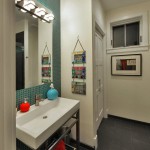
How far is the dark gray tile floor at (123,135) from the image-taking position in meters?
1.83

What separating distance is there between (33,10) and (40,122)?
1.44 m

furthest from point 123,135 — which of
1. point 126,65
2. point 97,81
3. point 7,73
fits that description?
point 7,73

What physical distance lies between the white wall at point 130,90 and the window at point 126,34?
0.23 metres

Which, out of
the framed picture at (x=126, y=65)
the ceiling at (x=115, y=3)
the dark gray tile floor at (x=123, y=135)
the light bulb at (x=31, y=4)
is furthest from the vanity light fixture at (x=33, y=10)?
the dark gray tile floor at (x=123, y=135)

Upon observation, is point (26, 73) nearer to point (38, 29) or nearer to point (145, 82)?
point (38, 29)

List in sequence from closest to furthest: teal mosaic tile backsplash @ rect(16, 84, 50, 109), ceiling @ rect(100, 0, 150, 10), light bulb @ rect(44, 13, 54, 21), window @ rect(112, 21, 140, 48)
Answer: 1. teal mosaic tile backsplash @ rect(16, 84, 50, 109)
2. light bulb @ rect(44, 13, 54, 21)
3. ceiling @ rect(100, 0, 150, 10)
4. window @ rect(112, 21, 140, 48)

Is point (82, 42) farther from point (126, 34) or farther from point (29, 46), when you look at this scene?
point (126, 34)

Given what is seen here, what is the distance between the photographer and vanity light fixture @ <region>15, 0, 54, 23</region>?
4.44 ft

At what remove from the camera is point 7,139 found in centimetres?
40

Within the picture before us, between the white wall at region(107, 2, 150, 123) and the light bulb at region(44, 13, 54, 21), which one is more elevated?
the light bulb at region(44, 13, 54, 21)

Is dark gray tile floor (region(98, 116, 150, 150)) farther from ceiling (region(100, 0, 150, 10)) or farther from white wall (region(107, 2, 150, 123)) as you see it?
ceiling (region(100, 0, 150, 10))

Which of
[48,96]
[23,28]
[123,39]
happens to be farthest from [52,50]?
[123,39]

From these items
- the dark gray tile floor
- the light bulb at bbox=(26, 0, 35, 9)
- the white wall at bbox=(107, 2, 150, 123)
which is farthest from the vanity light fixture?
the dark gray tile floor

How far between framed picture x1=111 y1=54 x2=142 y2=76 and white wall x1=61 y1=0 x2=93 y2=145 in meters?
1.20
